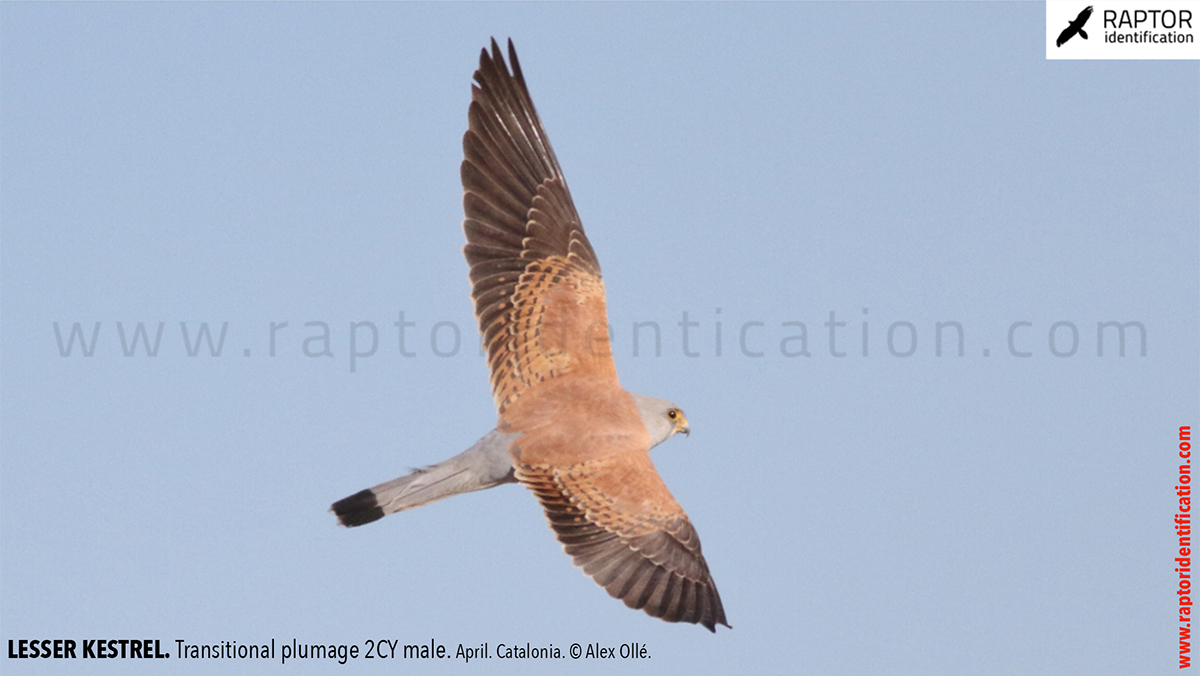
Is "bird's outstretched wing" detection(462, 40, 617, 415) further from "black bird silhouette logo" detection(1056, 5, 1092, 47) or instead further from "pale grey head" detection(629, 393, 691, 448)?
"black bird silhouette logo" detection(1056, 5, 1092, 47)

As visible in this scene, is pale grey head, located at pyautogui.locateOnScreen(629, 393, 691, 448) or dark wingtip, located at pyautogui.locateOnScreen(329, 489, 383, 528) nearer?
dark wingtip, located at pyautogui.locateOnScreen(329, 489, 383, 528)

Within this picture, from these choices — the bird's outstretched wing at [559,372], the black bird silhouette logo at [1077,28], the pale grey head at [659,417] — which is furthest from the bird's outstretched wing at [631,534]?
the black bird silhouette logo at [1077,28]

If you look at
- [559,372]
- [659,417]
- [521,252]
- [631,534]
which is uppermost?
[521,252]

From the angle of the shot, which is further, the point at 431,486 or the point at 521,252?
the point at 521,252

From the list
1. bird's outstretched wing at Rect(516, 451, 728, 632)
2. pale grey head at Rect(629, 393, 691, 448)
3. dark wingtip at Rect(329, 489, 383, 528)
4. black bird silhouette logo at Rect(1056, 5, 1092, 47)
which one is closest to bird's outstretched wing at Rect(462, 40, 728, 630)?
bird's outstretched wing at Rect(516, 451, 728, 632)

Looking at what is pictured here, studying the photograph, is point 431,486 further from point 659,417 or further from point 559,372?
point 659,417

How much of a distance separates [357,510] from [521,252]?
2.21 m

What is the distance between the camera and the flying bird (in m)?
7.81

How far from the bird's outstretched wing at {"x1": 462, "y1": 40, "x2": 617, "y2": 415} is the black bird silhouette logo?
4801 mm

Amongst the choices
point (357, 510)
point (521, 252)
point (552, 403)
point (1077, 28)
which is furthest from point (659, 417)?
point (1077, 28)

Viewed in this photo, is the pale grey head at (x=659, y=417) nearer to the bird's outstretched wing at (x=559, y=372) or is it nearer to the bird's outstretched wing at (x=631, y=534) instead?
the bird's outstretched wing at (x=559, y=372)

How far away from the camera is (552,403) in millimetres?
8164

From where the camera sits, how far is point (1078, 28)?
34.2 feet

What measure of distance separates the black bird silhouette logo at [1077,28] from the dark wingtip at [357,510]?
713 cm
